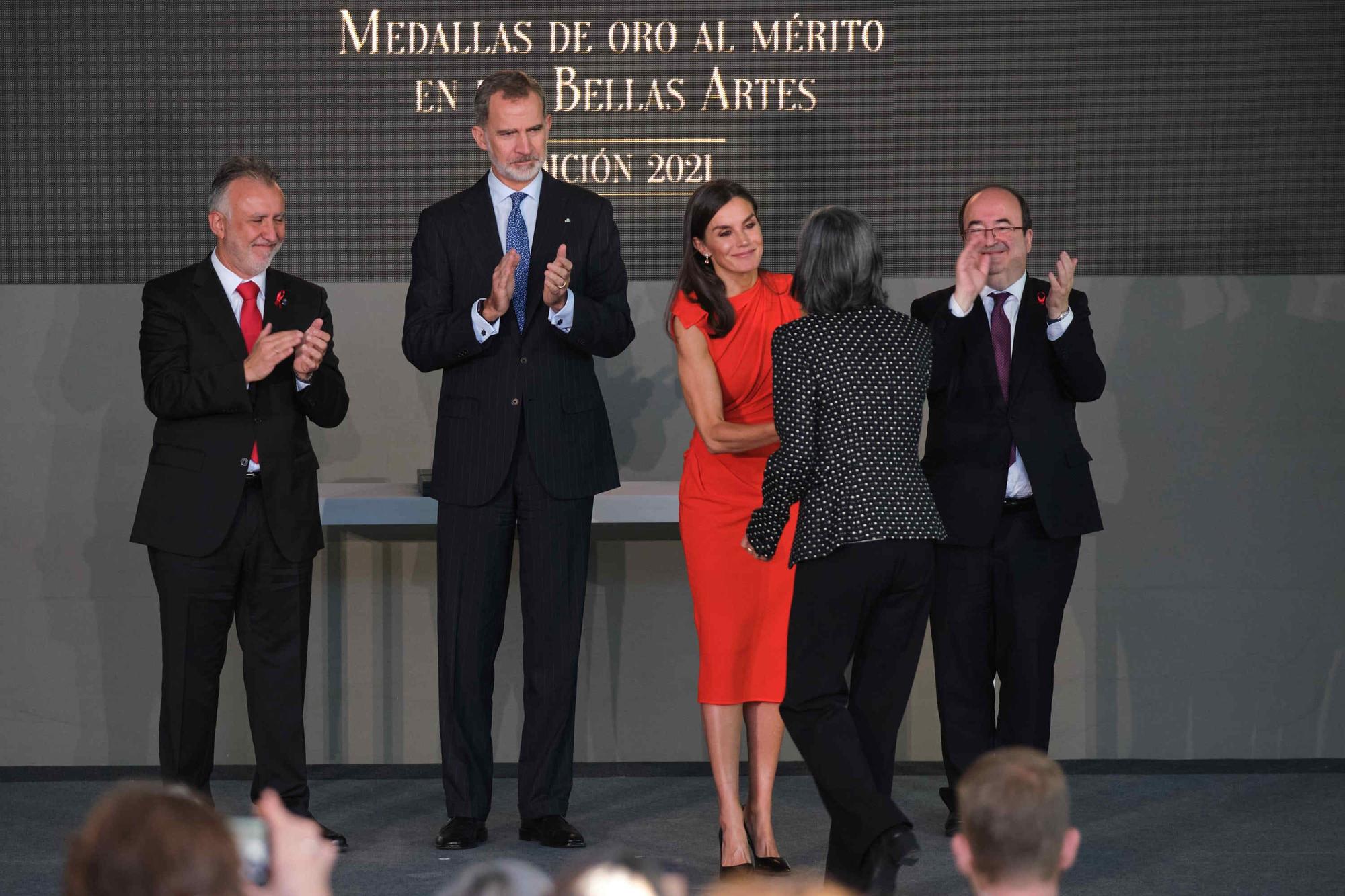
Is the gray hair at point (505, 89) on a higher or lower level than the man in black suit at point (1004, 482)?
higher

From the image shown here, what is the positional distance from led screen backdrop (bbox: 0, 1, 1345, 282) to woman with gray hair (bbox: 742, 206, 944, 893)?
1.86 metres

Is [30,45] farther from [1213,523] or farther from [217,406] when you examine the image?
[1213,523]

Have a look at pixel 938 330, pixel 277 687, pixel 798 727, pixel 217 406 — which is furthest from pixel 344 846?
pixel 938 330

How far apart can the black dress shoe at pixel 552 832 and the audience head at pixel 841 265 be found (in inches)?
65.0

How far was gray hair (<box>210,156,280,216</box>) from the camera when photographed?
4129mm

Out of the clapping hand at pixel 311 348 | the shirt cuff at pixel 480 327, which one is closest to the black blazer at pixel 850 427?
the shirt cuff at pixel 480 327

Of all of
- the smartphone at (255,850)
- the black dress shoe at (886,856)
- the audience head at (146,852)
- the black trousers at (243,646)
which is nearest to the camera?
the audience head at (146,852)

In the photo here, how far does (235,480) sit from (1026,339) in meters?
2.24

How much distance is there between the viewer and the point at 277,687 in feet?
13.6

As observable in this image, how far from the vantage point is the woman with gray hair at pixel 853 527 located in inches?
129

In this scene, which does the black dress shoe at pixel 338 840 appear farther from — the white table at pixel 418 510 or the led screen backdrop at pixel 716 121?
the led screen backdrop at pixel 716 121

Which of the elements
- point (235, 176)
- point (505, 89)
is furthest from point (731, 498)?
point (235, 176)

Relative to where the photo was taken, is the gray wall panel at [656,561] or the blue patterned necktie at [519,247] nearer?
the blue patterned necktie at [519,247]

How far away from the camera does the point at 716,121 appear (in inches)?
205
